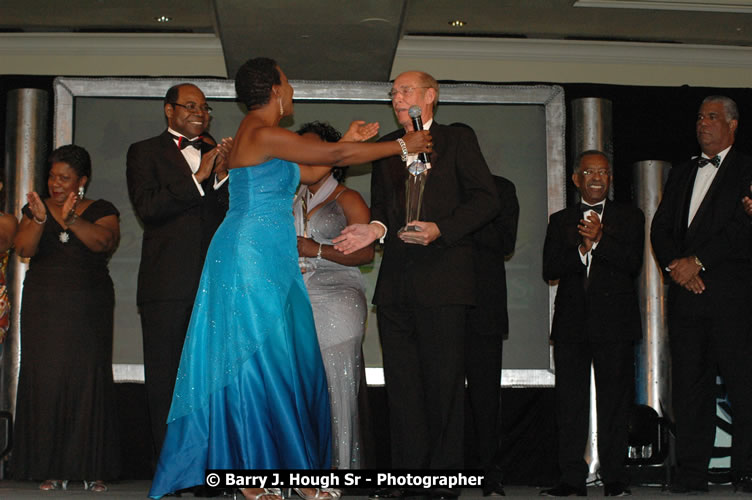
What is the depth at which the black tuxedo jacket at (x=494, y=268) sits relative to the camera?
4.64m

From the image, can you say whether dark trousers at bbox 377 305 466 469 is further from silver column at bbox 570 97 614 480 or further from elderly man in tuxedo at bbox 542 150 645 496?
silver column at bbox 570 97 614 480

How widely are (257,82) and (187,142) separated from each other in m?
1.09

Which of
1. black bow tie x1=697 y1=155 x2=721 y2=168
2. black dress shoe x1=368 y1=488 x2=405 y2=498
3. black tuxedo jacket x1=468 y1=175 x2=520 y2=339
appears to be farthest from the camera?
black bow tie x1=697 y1=155 x2=721 y2=168

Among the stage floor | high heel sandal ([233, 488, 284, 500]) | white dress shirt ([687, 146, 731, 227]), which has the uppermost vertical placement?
white dress shirt ([687, 146, 731, 227])

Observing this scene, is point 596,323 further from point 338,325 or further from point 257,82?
point 257,82

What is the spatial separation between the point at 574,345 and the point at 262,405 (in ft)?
5.99

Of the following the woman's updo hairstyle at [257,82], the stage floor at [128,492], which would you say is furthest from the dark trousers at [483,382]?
the woman's updo hairstyle at [257,82]

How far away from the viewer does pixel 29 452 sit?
15.9 feet

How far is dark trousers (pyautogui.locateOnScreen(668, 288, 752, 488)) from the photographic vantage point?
4516mm

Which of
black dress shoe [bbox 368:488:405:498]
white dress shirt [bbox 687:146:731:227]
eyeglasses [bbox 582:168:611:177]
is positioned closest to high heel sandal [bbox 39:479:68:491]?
black dress shoe [bbox 368:488:405:498]

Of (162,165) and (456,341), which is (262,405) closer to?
(456,341)

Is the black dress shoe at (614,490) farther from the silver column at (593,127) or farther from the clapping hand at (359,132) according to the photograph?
the clapping hand at (359,132)

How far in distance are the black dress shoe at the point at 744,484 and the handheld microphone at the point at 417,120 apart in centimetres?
221

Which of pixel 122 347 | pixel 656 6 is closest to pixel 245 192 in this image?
pixel 122 347
